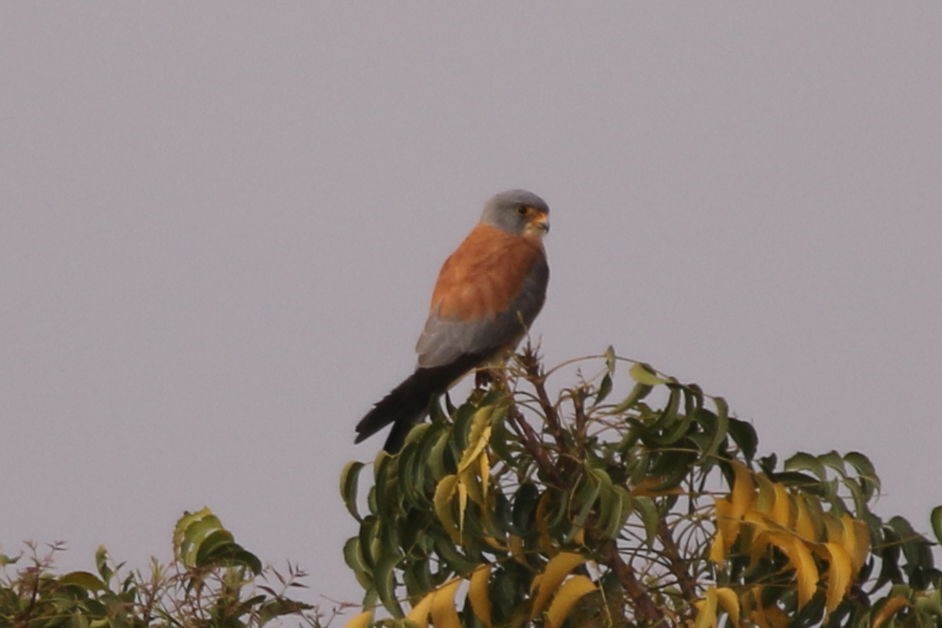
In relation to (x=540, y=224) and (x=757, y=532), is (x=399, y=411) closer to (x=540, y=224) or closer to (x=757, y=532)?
(x=757, y=532)

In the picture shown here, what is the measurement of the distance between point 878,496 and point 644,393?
542mm

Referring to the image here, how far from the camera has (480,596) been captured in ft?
10.4

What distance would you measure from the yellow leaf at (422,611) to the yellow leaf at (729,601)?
0.59m

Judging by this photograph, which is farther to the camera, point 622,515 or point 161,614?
point 161,614

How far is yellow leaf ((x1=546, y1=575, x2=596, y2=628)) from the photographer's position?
Result: 122 inches

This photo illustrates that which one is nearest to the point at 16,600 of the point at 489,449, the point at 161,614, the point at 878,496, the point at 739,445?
the point at 161,614

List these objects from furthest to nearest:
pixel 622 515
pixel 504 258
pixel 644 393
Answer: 1. pixel 504 258
2. pixel 644 393
3. pixel 622 515

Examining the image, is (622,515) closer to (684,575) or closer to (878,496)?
(684,575)

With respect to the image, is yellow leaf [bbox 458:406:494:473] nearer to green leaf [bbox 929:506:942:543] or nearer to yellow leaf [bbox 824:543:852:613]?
yellow leaf [bbox 824:543:852:613]

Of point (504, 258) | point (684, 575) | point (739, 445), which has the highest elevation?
point (504, 258)

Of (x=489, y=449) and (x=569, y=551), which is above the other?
(x=489, y=449)

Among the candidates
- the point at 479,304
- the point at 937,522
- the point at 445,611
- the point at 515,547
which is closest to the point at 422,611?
the point at 445,611

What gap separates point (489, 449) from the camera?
3.20m

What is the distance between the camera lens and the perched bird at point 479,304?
450 centimetres
